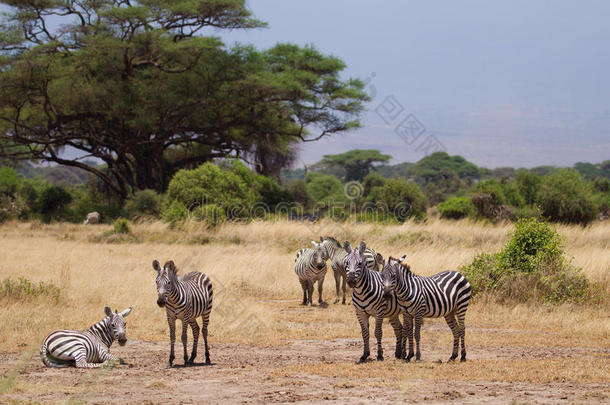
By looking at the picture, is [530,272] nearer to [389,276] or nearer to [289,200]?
[389,276]

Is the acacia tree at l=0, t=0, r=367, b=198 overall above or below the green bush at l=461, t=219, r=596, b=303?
above

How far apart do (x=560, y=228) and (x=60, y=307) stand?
1725 centimetres

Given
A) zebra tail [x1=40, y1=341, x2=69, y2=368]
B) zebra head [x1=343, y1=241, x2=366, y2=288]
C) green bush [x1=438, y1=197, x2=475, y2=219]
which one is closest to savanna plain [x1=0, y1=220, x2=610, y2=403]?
zebra tail [x1=40, y1=341, x2=69, y2=368]

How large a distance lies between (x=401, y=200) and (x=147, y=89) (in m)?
14.6

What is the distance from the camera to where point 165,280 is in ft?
26.4

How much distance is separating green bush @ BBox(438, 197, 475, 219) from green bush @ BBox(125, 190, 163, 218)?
13.5m

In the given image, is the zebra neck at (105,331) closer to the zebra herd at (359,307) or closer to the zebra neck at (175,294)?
the zebra herd at (359,307)

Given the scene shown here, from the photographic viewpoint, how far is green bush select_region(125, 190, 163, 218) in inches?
1224

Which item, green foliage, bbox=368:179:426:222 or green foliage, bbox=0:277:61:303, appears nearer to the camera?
green foliage, bbox=0:277:61:303

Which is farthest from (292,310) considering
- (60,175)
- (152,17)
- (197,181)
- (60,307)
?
(60,175)

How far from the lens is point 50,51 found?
34.3 meters

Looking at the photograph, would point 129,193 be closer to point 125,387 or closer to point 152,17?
point 152,17

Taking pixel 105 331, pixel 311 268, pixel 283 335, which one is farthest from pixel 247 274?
pixel 105 331

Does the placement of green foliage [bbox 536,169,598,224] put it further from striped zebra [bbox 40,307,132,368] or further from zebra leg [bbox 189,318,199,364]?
striped zebra [bbox 40,307,132,368]
